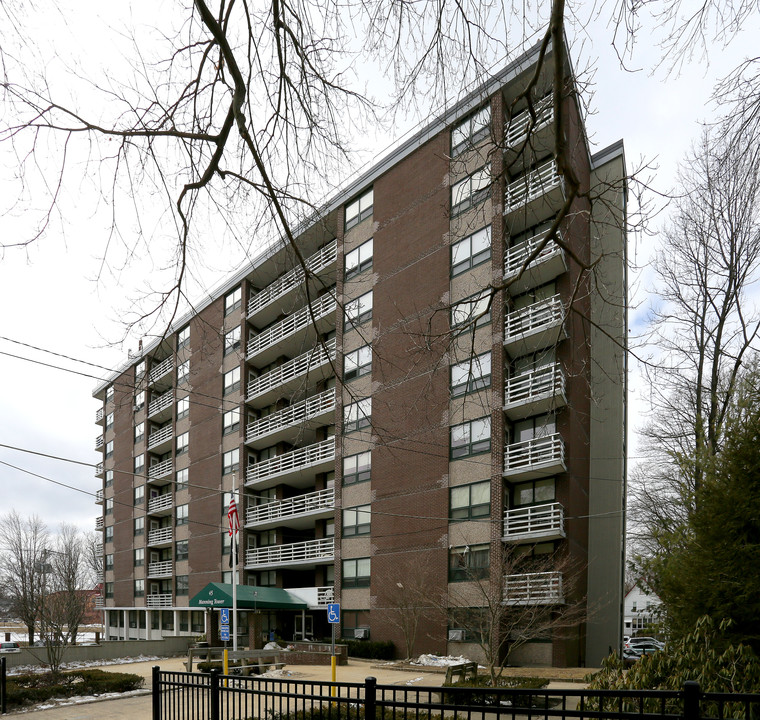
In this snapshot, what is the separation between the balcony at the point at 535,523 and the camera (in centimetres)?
2547

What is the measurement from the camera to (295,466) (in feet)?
126

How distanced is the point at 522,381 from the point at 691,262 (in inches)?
310

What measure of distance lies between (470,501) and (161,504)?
33758mm

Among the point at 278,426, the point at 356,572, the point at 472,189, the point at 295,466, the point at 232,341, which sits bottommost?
the point at 356,572

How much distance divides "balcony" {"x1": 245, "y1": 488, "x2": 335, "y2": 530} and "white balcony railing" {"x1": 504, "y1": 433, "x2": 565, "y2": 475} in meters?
11.2

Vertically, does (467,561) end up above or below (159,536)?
above

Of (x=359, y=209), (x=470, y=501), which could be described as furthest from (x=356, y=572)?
(x=359, y=209)

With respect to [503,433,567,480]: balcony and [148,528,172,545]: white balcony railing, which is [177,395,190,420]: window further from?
[503,433,567,480]: balcony

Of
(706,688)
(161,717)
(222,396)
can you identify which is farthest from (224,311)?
(706,688)

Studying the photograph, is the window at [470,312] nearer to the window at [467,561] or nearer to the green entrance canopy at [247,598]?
the window at [467,561]

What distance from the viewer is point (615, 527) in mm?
28375

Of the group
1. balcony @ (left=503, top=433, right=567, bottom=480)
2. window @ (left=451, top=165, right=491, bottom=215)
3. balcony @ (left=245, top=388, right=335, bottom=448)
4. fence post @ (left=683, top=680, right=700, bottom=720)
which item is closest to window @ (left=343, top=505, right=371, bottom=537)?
balcony @ (left=245, top=388, right=335, bottom=448)

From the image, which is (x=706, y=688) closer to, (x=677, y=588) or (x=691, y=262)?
(x=677, y=588)

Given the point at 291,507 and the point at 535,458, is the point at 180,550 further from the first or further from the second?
the point at 535,458
